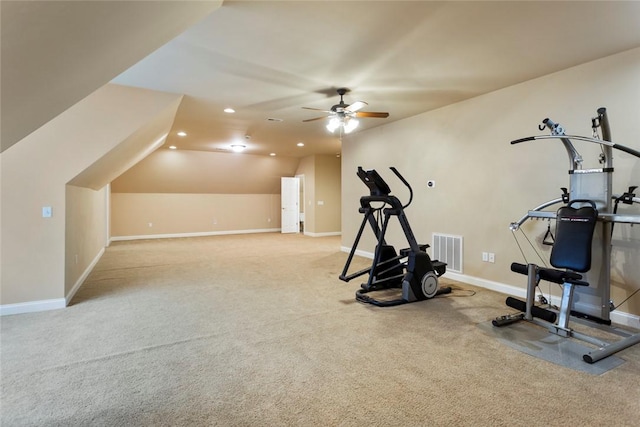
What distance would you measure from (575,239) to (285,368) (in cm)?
271

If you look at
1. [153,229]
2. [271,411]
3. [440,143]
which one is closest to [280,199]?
[153,229]

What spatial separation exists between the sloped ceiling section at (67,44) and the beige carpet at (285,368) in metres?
1.66

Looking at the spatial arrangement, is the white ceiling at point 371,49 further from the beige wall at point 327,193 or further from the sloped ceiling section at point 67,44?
the beige wall at point 327,193

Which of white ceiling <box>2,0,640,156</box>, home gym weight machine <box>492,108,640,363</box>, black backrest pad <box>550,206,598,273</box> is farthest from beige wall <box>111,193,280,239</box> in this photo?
black backrest pad <box>550,206,598,273</box>

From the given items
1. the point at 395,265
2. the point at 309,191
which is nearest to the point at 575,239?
the point at 395,265

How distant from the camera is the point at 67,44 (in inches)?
59.2

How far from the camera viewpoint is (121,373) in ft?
7.42

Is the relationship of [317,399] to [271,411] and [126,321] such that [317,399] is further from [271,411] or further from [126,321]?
[126,321]

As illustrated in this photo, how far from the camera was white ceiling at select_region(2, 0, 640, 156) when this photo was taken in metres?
2.37

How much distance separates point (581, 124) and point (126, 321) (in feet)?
17.1

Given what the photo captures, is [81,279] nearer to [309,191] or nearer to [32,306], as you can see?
[32,306]

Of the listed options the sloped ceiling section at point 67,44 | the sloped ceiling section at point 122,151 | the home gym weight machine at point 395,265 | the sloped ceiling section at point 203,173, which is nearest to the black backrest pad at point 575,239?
the home gym weight machine at point 395,265

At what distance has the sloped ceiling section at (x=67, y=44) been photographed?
1255mm

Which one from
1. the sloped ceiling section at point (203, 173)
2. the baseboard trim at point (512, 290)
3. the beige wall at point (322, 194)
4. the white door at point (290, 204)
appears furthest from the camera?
the white door at point (290, 204)
